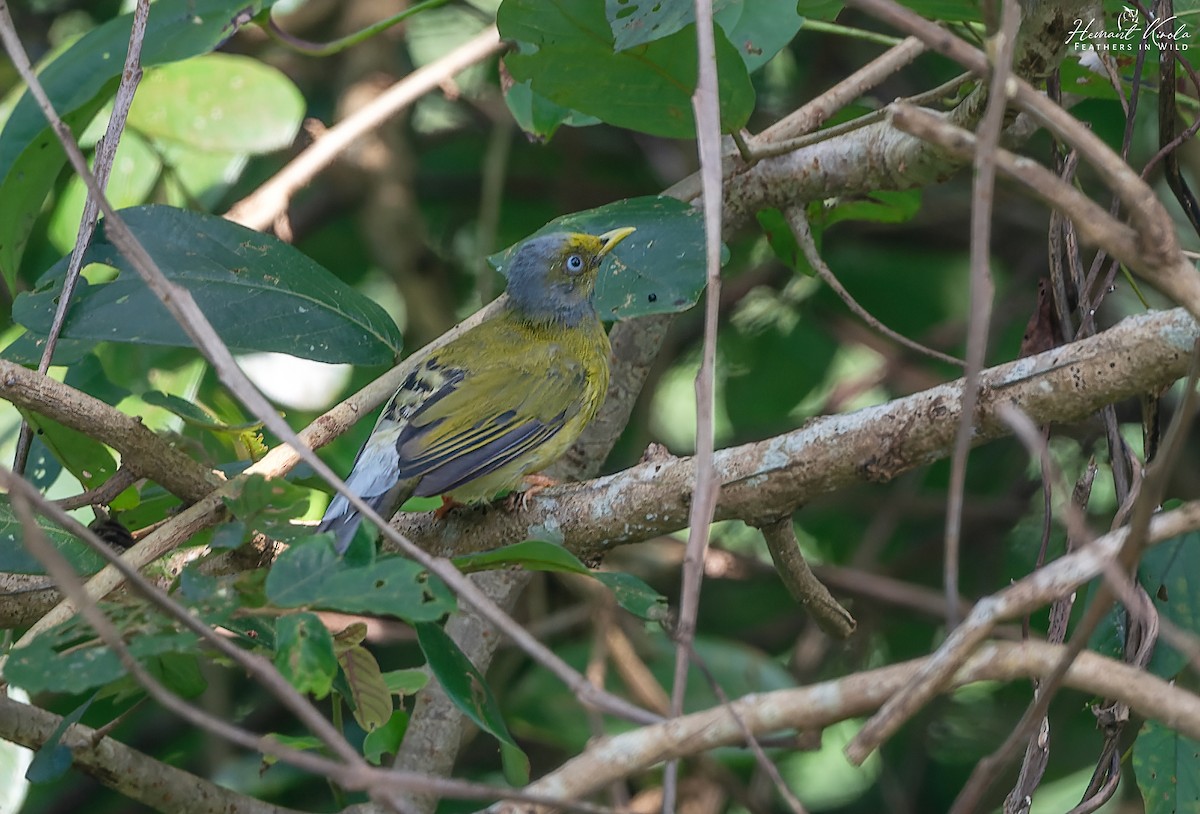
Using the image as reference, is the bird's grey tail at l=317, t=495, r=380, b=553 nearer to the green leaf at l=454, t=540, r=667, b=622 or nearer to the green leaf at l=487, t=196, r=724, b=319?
the green leaf at l=454, t=540, r=667, b=622

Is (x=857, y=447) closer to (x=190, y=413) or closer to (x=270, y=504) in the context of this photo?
(x=270, y=504)

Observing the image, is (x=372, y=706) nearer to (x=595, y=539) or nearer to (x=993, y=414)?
(x=595, y=539)

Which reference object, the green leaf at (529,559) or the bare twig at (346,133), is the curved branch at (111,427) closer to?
the green leaf at (529,559)

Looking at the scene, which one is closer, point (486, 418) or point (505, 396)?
point (486, 418)

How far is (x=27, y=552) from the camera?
94.2 inches

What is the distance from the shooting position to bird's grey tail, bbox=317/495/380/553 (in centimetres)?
208

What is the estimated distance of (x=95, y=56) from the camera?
132 inches

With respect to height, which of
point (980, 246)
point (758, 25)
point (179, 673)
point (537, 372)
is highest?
point (758, 25)

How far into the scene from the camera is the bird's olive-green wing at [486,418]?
3.20 metres

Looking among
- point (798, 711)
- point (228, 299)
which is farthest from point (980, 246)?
point (228, 299)

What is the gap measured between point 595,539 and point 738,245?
290cm

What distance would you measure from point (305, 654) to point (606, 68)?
1.59m

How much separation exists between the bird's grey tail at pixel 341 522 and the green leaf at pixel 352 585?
77 millimetres

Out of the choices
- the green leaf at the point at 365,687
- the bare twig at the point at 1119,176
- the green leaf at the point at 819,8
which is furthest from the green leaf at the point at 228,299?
the bare twig at the point at 1119,176
